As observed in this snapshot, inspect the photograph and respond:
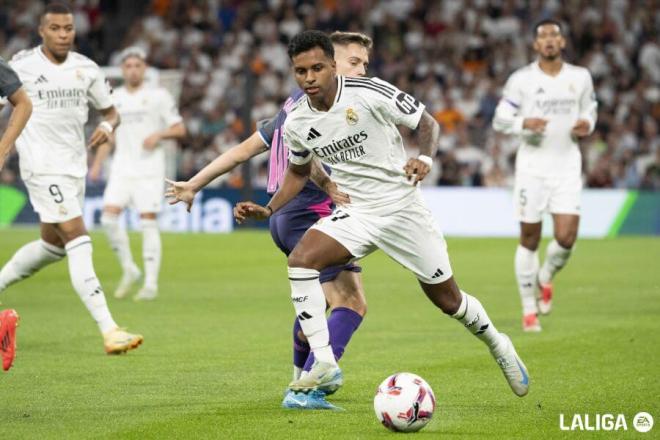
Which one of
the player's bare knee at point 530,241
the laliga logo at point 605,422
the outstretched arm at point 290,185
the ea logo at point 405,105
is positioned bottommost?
the laliga logo at point 605,422

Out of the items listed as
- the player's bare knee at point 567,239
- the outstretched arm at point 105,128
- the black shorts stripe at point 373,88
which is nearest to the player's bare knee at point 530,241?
the player's bare knee at point 567,239

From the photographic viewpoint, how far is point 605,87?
2703cm

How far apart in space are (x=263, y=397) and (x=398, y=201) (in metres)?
1.61

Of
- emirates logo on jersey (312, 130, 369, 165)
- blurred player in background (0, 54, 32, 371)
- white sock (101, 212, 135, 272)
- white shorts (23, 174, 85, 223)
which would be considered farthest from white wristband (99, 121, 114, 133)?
white sock (101, 212, 135, 272)

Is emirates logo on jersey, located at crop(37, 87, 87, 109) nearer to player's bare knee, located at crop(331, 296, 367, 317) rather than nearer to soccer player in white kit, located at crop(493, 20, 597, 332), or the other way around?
player's bare knee, located at crop(331, 296, 367, 317)

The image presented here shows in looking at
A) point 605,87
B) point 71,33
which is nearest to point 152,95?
point 71,33

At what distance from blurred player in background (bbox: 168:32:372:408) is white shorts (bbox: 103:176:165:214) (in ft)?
24.1

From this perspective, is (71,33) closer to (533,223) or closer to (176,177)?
(533,223)

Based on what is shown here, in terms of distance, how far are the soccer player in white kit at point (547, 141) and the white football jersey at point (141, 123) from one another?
16.6ft

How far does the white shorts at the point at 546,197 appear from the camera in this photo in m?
12.0

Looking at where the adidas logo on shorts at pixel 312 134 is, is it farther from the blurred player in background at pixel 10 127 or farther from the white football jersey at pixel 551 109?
the white football jersey at pixel 551 109

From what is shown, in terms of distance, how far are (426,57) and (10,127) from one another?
20931mm

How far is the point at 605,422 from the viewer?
6.97 meters

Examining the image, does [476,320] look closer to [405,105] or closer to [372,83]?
[405,105]
